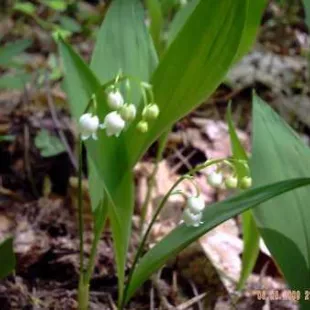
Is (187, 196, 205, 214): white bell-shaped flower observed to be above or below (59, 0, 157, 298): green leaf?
below

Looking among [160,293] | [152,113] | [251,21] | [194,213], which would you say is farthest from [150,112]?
[160,293]

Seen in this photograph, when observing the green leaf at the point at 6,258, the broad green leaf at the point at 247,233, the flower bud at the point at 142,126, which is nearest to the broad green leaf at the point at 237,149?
the broad green leaf at the point at 247,233

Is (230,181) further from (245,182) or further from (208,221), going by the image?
(208,221)

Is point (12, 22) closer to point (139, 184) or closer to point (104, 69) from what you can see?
point (139, 184)

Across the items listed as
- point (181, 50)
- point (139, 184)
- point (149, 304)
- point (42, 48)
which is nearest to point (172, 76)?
point (181, 50)

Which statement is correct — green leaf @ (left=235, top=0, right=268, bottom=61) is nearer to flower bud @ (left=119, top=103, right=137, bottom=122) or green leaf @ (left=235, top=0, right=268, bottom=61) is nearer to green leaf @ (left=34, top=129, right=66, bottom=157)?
flower bud @ (left=119, top=103, right=137, bottom=122)

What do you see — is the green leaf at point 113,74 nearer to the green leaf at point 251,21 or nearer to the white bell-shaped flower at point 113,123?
the white bell-shaped flower at point 113,123

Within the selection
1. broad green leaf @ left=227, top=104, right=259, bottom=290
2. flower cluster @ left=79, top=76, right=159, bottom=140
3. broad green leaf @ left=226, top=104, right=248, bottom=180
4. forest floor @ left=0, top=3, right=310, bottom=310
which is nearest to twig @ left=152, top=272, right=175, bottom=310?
forest floor @ left=0, top=3, right=310, bottom=310
